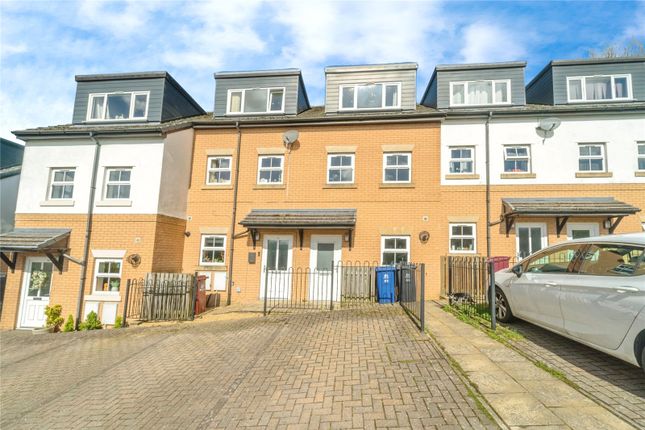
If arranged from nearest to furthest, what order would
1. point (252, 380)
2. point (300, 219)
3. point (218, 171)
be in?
1. point (252, 380)
2. point (300, 219)
3. point (218, 171)

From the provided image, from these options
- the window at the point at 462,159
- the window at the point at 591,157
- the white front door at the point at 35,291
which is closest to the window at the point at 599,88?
the window at the point at 591,157

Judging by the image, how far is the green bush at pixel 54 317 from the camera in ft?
37.2

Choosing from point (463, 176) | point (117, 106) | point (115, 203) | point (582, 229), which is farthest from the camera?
point (117, 106)

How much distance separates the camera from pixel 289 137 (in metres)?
12.7

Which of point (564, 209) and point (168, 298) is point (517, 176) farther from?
point (168, 298)

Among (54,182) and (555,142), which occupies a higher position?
(555,142)

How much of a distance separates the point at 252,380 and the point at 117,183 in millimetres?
10637

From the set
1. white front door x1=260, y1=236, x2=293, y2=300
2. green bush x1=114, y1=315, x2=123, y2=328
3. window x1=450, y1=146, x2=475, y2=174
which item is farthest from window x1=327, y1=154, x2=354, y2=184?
green bush x1=114, y1=315, x2=123, y2=328

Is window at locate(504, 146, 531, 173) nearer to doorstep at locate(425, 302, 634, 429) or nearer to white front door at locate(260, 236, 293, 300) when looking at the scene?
doorstep at locate(425, 302, 634, 429)

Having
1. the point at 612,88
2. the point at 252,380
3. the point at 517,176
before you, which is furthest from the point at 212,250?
the point at 612,88

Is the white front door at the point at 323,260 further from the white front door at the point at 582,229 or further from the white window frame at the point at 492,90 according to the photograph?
the white front door at the point at 582,229

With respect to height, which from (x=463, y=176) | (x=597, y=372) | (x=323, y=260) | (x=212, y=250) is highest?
(x=463, y=176)

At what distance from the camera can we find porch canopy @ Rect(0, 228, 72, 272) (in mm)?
10844

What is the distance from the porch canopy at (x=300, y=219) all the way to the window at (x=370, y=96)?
191 inches
